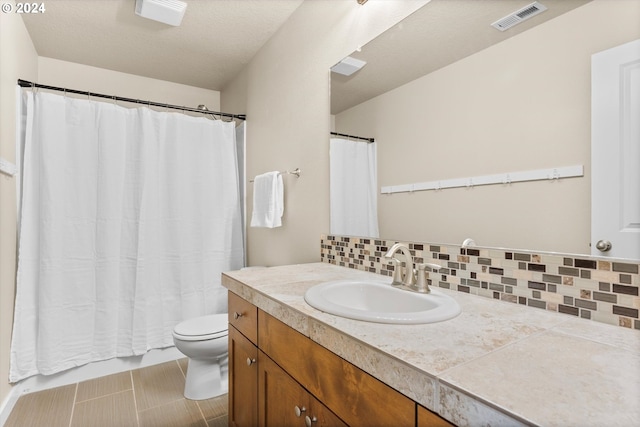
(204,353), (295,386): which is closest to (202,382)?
(204,353)

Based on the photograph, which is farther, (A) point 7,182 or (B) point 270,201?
(B) point 270,201

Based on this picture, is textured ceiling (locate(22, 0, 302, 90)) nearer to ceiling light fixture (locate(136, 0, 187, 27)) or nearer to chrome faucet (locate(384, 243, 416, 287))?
ceiling light fixture (locate(136, 0, 187, 27))

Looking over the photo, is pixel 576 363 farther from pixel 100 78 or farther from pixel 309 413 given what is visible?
pixel 100 78

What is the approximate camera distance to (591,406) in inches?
18.0

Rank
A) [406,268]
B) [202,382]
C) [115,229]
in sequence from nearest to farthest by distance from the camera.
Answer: [406,268] → [202,382] → [115,229]

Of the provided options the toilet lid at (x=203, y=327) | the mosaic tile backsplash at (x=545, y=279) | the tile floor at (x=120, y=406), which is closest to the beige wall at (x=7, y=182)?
the tile floor at (x=120, y=406)

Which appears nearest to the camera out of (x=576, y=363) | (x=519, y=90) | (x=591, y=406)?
(x=591, y=406)

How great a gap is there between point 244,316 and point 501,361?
37.2 inches

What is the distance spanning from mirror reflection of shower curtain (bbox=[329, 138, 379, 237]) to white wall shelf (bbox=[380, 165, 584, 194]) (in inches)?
6.7

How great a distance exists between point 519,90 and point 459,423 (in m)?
0.93

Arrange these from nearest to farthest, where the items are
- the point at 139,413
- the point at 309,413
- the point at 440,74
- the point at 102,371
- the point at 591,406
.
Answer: the point at 591,406 → the point at 309,413 → the point at 440,74 → the point at 139,413 → the point at 102,371

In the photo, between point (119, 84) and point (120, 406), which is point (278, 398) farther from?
point (119, 84)

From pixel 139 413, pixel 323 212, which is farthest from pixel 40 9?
pixel 139 413

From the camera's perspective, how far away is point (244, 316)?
129 cm
